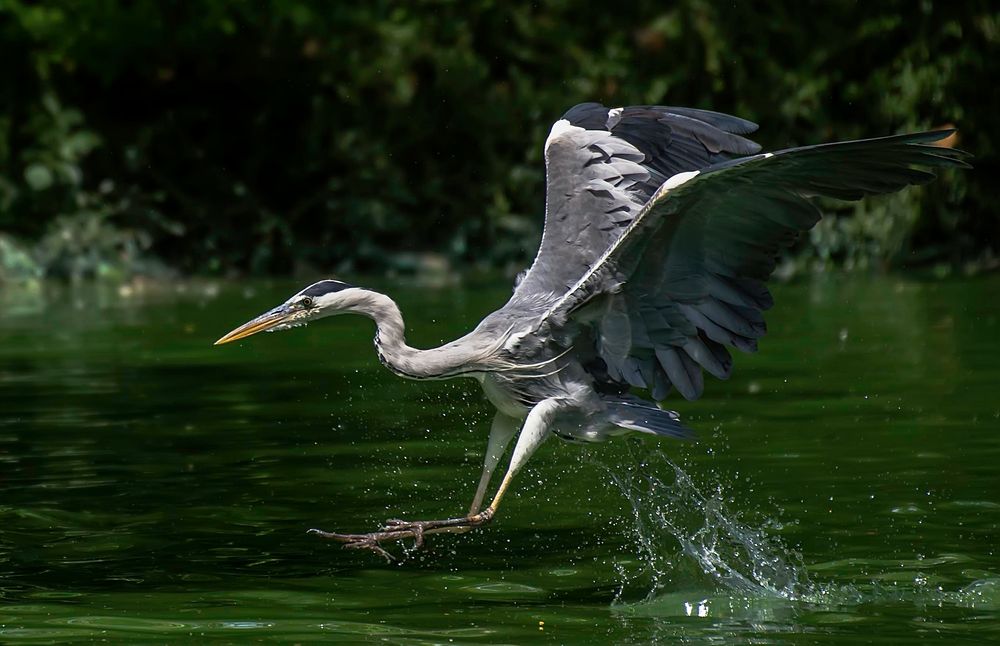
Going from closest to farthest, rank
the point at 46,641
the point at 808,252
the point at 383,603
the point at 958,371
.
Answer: the point at 46,641, the point at 383,603, the point at 958,371, the point at 808,252

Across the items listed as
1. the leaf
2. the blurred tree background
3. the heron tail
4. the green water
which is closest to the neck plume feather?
the heron tail

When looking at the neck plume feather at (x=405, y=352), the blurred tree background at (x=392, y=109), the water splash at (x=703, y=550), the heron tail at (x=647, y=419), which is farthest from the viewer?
the blurred tree background at (x=392, y=109)

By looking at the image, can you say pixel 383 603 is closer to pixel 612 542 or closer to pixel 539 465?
pixel 612 542

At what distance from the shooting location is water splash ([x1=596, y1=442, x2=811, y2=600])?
249 inches

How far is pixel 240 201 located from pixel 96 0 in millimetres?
2649

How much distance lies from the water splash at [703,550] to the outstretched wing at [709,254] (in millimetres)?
411

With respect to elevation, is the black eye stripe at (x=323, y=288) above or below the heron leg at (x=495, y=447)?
above

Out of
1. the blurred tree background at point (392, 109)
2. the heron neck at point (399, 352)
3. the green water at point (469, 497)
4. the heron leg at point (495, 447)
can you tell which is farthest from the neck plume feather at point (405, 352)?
the blurred tree background at point (392, 109)

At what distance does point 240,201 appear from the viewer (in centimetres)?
2050

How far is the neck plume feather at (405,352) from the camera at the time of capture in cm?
679

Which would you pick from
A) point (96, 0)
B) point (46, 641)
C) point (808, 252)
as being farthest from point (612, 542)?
point (96, 0)

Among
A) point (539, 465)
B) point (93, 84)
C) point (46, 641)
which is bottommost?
point (46, 641)

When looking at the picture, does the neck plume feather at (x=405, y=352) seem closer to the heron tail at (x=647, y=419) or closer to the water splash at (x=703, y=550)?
the heron tail at (x=647, y=419)

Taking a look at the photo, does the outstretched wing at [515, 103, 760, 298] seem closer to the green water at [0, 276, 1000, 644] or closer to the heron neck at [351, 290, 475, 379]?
the heron neck at [351, 290, 475, 379]
